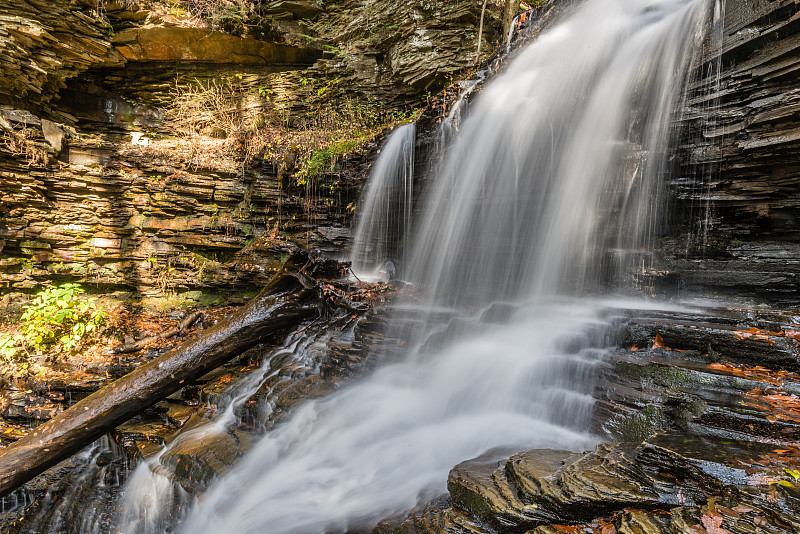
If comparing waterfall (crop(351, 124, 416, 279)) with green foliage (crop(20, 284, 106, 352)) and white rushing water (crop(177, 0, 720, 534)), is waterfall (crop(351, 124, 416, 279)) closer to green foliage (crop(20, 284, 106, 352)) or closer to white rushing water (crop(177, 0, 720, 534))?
white rushing water (crop(177, 0, 720, 534))

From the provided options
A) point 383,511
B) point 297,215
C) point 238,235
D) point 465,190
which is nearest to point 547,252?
point 465,190

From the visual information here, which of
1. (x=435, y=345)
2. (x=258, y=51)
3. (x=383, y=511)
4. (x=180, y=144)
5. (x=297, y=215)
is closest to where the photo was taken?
(x=383, y=511)

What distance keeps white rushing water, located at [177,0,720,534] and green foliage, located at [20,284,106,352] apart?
5378 mm

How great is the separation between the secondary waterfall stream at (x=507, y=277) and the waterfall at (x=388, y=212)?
49 millimetres

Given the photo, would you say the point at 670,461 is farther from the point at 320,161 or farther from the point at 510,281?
the point at 320,161

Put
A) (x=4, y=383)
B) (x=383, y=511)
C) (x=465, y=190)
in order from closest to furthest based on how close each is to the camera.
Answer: (x=383, y=511)
(x=4, y=383)
(x=465, y=190)

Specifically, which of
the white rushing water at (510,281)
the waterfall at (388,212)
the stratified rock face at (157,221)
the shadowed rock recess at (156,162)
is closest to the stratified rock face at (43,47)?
the shadowed rock recess at (156,162)

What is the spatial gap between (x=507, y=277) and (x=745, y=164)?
3.13 meters

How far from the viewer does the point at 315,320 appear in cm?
582

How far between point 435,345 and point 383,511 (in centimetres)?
222

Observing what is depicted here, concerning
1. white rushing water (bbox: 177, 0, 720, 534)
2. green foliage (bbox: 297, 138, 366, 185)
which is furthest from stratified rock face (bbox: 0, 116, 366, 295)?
white rushing water (bbox: 177, 0, 720, 534)

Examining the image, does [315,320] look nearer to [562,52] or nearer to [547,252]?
[547,252]

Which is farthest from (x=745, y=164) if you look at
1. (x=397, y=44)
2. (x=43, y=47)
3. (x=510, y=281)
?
(x=43, y=47)

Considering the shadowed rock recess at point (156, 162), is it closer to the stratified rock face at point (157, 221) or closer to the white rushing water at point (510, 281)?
the stratified rock face at point (157, 221)
